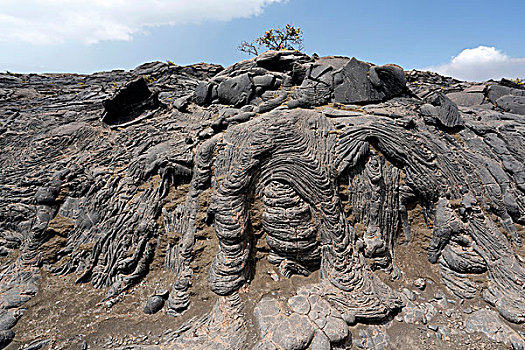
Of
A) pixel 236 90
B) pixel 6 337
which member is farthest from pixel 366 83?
pixel 6 337

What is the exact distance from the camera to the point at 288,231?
6598 millimetres

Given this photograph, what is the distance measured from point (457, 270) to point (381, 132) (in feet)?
14.2

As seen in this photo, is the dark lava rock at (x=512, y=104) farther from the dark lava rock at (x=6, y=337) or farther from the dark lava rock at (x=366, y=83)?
the dark lava rock at (x=6, y=337)

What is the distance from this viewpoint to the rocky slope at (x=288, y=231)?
566cm

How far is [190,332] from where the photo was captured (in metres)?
5.67

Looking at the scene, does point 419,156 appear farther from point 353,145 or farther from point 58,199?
point 58,199

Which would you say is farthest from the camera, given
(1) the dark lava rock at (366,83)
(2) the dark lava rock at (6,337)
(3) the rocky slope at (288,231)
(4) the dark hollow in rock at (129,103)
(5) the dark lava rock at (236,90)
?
(4) the dark hollow in rock at (129,103)

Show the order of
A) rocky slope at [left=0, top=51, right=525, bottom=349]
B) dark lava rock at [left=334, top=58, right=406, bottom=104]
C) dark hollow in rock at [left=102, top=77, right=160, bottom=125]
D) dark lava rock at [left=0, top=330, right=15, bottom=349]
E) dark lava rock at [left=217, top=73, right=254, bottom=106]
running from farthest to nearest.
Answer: dark hollow in rock at [left=102, top=77, right=160, bottom=125] < dark lava rock at [left=217, top=73, right=254, bottom=106] < dark lava rock at [left=334, top=58, right=406, bottom=104] < rocky slope at [left=0, top=51, right=525, bottom=349] < dark lava rock at [left=0, top=330, right=15, bottom=349]

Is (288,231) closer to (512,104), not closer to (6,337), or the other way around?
(6,337)

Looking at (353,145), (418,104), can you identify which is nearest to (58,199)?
(353,145)

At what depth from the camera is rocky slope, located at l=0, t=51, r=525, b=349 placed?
18.6 ft

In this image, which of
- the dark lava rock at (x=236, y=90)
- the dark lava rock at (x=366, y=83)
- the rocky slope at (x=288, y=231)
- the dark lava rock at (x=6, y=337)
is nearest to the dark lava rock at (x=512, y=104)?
the rocky slope at (x=288, y=231)

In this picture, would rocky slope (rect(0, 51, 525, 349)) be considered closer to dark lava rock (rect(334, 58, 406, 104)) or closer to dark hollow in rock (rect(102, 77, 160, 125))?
dark lava rock (rect(334, 58, 406, 104))

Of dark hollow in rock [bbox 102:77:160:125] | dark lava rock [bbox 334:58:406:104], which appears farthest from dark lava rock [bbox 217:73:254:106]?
dark lava rock [bbox 334:58:406:104]
